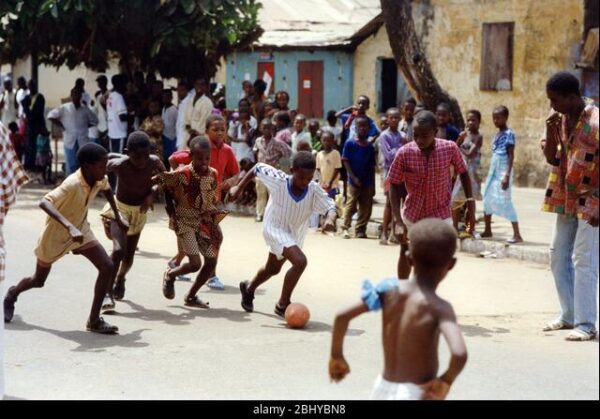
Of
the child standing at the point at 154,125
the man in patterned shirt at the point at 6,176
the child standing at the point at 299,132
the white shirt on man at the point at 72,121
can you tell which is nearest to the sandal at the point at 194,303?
the man in patterned shirt at the point at 6,176

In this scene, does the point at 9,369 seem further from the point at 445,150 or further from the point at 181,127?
the point at 181,127

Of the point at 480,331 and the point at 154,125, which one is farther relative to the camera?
the point at 154,125

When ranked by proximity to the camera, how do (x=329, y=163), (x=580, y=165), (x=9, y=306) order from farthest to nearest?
1. (x=329, y=163)
2. (x=9, y=306)
3. (x=580, y=165)

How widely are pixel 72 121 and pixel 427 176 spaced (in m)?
11.5

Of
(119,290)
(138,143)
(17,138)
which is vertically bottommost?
(119,290)

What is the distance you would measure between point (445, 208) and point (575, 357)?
1.58 metres

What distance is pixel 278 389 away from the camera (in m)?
6.52

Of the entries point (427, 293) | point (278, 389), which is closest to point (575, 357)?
point (278, 389)

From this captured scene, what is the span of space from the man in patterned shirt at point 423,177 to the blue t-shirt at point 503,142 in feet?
14.8

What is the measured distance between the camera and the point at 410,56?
14.9 m

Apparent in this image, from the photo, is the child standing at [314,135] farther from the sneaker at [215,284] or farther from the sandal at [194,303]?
the sandal at [194,303]

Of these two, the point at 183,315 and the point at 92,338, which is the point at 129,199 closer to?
the point at 183,315

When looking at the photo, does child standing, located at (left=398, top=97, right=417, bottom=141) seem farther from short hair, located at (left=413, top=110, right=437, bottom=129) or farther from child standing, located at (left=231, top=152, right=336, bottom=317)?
short hair, located at (left=413, top=110, right=437, bottom=129)

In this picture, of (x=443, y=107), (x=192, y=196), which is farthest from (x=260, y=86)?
(x=192, y=196)
